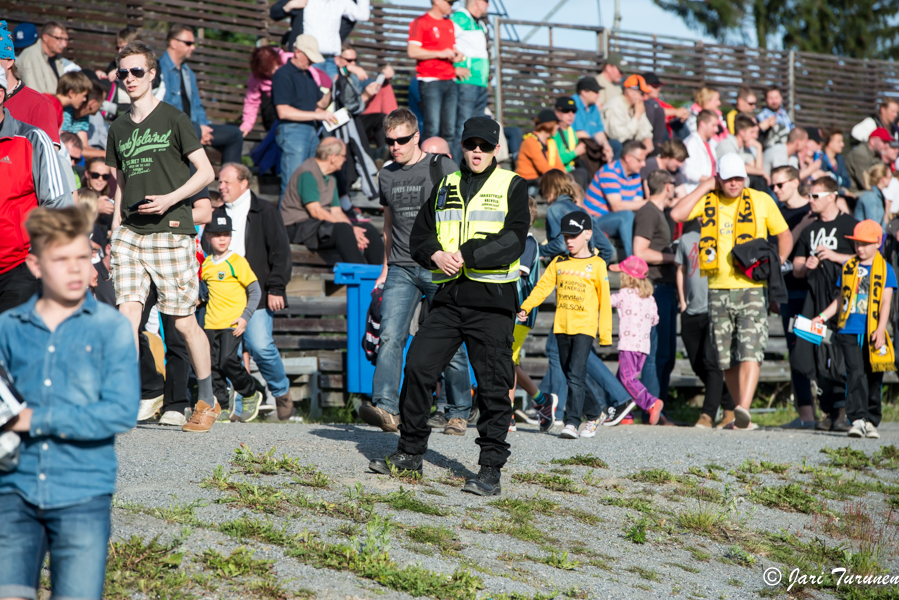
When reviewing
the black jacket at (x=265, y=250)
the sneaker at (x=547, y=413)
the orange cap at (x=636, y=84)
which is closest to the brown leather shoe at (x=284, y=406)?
the black jacket at (x=265, y=250)

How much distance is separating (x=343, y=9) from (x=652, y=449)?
7250 millimetres

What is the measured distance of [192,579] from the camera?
3.78m

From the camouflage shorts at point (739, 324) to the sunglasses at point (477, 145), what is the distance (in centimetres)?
433

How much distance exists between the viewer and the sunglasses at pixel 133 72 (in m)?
5.54

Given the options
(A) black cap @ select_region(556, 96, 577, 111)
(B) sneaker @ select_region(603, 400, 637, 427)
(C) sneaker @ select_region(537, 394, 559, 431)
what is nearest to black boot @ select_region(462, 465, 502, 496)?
(C) sneaker @ select_region(537, 394, 559, 431)

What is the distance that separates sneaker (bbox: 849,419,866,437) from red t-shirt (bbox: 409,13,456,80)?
6090 mm

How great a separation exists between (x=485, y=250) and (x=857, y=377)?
17.0 ft

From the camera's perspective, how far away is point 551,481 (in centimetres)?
591

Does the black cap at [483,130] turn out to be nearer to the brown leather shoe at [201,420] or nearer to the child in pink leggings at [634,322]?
the brown leather shoe at [201,420]

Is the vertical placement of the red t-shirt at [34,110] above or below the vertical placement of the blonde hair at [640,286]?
above

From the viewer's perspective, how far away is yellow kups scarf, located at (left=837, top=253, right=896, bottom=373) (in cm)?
884

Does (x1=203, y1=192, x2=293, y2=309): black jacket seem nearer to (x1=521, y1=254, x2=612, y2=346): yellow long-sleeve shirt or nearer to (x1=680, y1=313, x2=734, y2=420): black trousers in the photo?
(x1=521, y1=254, x2=612, y2=346): yellow long-sleeve shirt

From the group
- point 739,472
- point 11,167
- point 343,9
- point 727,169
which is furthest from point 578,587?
point 343,9

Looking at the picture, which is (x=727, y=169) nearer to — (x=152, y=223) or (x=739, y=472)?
(x=739, y=472)
